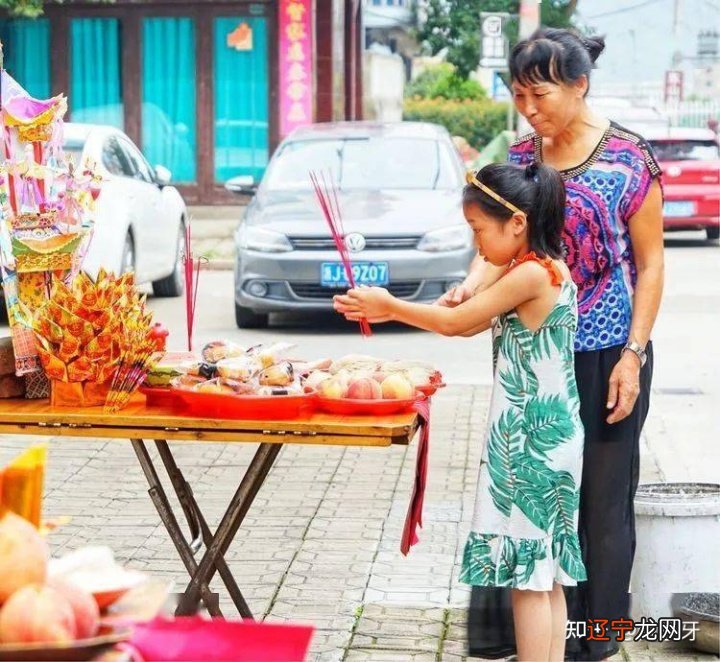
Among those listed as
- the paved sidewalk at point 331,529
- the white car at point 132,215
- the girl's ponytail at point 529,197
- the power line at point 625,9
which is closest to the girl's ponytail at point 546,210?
the girl's ponytail at point 529,197

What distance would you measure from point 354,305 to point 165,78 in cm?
1868

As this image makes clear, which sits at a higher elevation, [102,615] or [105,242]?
[102,615]

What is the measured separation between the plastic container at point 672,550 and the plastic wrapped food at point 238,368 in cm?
138

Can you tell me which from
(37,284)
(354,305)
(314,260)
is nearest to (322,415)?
(354,305)

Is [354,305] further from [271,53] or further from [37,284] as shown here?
[271,53]

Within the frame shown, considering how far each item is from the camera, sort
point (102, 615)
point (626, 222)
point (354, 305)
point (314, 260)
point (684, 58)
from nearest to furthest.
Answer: point (102, 615), point (354, 305), point (626, 222), point (314, 260), point (684, 58)

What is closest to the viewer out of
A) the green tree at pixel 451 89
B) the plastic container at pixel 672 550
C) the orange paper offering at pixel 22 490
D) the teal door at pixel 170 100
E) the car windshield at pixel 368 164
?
the orange paper offering at pixel 22 490

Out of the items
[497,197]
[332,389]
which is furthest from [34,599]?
[497,197]

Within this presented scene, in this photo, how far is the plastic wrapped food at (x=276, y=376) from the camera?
12.4 ft

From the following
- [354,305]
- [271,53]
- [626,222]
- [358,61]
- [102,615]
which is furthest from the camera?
[358,61]

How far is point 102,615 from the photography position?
80.2 inches

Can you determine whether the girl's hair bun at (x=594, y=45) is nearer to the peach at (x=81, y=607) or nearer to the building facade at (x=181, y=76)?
the peach at (x=81, y=607)

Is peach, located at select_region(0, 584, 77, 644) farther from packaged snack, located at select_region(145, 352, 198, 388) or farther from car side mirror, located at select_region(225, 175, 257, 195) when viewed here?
car side mirror, located at select_region(225, 175, 257, 195)

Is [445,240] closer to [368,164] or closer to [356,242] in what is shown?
[356,242]
